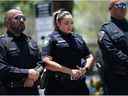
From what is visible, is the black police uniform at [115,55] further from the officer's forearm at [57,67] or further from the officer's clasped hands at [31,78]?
the officer's clasped hands at [31,78]

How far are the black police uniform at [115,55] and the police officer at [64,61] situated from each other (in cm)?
28

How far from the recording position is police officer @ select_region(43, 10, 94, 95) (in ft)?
23.4

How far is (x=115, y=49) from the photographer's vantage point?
709cm


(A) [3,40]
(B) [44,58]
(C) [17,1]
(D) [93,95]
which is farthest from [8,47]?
(C) [17,1]

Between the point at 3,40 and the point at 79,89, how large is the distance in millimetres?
1258

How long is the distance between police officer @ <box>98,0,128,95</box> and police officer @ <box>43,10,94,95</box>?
0.29 m

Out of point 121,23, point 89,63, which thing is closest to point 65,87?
point 89,63

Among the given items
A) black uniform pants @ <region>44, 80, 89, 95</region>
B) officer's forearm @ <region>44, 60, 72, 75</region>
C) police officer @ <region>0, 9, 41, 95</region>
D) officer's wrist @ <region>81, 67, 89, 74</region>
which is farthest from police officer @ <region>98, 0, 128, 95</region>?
police officer @ <region>0, 9, 41, 95</region>

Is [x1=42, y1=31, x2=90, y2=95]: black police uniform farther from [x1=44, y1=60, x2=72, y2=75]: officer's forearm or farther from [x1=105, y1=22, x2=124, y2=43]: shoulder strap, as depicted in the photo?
[x1=105, y1=22, x2=124, y2=43]: shoulder strap

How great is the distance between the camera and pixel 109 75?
23.9 feet

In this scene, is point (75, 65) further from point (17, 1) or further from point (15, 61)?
point (17, 1)

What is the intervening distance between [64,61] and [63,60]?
2cm

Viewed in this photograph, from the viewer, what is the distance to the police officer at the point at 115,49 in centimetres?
710

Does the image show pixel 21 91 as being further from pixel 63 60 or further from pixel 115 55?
pixel 115 55
